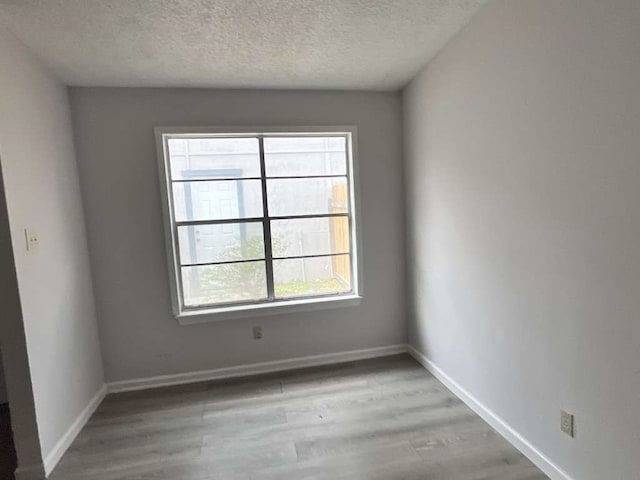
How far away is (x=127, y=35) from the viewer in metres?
2.09

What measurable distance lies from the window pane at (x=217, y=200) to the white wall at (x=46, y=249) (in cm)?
71

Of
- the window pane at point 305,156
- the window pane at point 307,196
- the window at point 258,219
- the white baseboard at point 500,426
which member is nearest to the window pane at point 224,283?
the window at point 258,219

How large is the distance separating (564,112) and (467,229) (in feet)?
3.02

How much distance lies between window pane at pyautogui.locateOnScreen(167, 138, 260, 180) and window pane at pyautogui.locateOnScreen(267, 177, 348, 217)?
0.24 metres

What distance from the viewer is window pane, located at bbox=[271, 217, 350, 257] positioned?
317 centimetres

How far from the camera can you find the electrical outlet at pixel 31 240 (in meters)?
2.00

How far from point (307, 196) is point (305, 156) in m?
0.34

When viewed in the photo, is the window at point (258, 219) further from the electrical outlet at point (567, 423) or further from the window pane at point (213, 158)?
the electrical outlet at point (567, 423)

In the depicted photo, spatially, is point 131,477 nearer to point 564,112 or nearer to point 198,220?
point 198,220

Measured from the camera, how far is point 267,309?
121 inches

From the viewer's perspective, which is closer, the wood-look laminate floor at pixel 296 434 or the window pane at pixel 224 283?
the wood-look laminate floor at pixel 296 434

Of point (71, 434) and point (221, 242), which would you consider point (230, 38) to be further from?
point (71, 434)

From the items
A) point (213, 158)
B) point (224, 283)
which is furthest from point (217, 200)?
point (224, 283)

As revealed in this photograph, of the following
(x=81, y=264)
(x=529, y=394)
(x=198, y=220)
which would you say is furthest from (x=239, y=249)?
(x=529, y=394)
